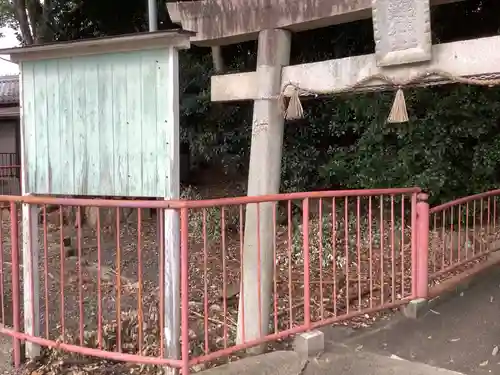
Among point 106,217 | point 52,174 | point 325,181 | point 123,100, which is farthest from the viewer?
point 106,217

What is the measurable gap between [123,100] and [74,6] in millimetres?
9253

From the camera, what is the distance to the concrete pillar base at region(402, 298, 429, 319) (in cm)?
489

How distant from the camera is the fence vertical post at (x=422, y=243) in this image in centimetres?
490

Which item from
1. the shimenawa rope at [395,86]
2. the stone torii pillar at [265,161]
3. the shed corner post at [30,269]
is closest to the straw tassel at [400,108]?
the shimenawa rope at [395,86]

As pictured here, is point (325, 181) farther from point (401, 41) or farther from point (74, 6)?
point (74, 6)

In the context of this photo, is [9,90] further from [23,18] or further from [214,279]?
[214,279]

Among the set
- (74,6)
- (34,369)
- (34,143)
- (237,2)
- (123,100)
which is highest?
(74,6)

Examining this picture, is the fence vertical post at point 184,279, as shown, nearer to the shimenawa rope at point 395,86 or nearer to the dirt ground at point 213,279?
the dirt ground at point 213,279

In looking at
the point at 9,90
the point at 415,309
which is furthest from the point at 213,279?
the point at 9,90

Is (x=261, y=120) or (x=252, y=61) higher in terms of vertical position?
(x=252, y=61)

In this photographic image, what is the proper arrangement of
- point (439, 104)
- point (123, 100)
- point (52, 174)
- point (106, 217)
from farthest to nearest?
point (106, 217) → point (439, 104) → point (52, 174) → point (123, 100)

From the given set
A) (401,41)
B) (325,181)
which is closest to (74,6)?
(325,181)

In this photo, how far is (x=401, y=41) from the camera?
A: 3.85 metres

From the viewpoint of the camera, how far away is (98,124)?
3.92m
